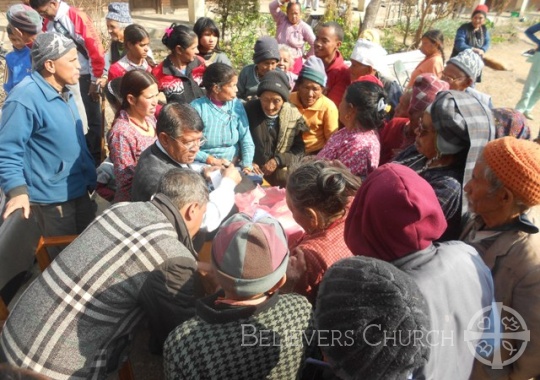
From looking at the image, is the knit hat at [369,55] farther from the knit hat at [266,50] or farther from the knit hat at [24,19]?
the knit hat at [24,19]

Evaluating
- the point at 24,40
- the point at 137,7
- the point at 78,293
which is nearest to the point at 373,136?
the point at 78,293

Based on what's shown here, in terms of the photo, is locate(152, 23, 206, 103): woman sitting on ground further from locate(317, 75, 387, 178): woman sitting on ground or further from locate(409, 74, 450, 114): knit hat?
locate(409, 74, 450, 114): knit hat

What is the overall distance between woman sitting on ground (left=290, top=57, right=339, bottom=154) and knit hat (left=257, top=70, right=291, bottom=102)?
22cm

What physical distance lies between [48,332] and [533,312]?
1978 millimetres

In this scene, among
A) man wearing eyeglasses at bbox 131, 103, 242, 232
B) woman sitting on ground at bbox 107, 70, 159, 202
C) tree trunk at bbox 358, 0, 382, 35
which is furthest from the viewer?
tree trunk at bbox 358, 0, 382, 35

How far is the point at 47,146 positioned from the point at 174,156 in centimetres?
88

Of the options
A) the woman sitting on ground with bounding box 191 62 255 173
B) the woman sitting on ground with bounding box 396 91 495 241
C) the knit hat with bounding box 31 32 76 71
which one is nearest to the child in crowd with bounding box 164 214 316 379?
the woman sitting on ground with bounding box 396 91 495 241

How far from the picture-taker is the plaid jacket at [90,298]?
1653 mm

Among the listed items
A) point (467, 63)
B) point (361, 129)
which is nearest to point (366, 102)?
point (361, 129)

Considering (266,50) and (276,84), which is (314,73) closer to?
(276,84)

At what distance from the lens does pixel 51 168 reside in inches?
105

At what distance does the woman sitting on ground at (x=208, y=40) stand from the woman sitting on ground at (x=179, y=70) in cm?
64

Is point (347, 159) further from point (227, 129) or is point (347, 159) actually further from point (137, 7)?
point (137, 7)

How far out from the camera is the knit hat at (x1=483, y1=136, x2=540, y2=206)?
1569mm
